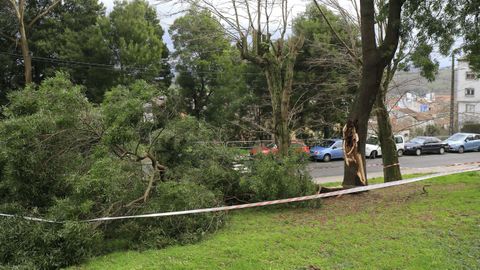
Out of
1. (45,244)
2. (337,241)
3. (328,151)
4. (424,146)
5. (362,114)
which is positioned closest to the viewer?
(45,244)

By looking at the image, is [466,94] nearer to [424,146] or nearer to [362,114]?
[424,146]

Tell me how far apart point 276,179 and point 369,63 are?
3.63 metres

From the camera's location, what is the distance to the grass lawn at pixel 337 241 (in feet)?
15.9

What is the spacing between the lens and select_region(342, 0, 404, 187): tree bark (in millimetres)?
8977

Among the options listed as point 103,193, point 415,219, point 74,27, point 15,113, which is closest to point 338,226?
point 415,219

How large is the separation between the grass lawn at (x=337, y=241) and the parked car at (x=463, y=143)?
87.4ft

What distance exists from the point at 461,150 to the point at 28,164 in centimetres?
3311

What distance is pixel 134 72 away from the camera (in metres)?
23.0

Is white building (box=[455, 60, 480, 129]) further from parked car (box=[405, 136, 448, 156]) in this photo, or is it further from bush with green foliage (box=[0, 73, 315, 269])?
bush with green foliage (box=[0, 73, 315, 269])

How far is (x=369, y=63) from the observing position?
9.18 m

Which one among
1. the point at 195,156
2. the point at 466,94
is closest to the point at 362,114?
the point at 195,156

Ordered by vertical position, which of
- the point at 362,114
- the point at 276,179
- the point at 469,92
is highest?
the point at 469,92

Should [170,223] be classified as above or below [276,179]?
below

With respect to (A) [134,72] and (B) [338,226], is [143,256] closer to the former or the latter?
(B) [338,226]
